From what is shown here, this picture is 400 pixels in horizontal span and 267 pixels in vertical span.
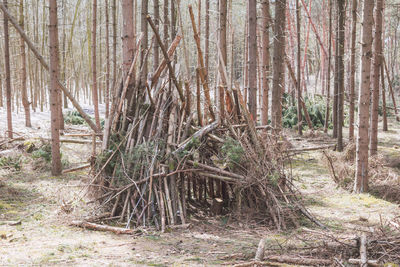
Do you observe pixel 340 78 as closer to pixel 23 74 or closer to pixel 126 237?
pixel 126 237

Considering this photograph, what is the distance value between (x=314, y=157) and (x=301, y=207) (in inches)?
214

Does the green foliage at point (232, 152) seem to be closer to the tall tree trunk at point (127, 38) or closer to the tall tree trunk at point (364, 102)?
the tall tree trunk at point (127, 38)

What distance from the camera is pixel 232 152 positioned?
536 centimetres

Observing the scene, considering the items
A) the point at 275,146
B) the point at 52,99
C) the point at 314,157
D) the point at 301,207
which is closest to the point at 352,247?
the point at 301,207

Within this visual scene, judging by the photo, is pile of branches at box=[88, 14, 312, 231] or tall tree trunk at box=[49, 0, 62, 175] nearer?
pile of branches at box=[88, 14, 312, 231]

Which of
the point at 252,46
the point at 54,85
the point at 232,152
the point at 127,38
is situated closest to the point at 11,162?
the point at 54,85

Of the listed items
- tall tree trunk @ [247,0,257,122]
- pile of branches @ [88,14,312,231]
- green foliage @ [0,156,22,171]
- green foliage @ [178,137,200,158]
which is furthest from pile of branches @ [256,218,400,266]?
green foliage @ [0,156,22,171]

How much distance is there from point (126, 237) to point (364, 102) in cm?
473

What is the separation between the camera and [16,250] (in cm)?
412

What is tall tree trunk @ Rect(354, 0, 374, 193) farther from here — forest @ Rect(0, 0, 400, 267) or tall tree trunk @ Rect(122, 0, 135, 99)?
tall tree trunk @ Rect(122, 0, 135, 99)

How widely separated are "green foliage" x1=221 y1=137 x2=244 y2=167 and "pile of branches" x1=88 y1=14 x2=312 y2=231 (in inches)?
0.5

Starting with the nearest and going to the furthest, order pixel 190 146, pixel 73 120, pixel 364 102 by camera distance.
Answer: pixel 190 146 < pixel 364 102 < pixel 73 120

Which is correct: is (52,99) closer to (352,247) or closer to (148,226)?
(148,226)

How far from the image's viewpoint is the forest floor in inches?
152
